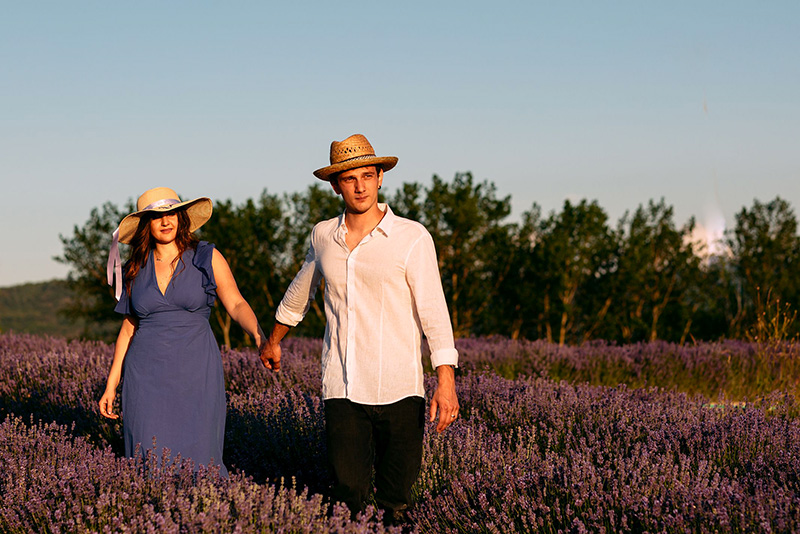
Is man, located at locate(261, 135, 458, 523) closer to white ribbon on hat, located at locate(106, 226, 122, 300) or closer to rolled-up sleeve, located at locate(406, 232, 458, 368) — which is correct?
rolled-up sleeve, located at locate(406, 232, 458, 368)

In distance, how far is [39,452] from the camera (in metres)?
3.78

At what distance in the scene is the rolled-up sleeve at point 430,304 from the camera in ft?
9.98

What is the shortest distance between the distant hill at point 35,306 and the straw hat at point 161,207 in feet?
173

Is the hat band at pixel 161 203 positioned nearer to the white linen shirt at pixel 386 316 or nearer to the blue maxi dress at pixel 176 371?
the blue maxi dress at pixel 176 371

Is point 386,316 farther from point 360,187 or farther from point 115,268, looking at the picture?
point 115,268

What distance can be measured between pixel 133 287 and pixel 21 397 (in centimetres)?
313

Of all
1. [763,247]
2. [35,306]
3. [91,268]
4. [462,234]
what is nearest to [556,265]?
[462,234]

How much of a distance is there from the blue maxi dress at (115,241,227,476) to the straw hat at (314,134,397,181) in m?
0.87

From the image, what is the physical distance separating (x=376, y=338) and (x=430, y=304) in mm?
261

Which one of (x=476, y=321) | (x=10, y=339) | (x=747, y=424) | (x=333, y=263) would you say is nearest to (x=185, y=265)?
(x=333, y=263)

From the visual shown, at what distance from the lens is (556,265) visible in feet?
56.6

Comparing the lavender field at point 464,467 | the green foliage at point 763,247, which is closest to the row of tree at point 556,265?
→ the green foliage at point 763,247

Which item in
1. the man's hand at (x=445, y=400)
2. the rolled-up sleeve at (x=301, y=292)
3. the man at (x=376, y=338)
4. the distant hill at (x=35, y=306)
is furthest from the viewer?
the distant hill at (x=35, y=306)

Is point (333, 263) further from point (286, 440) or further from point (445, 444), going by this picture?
point (286, 440)
